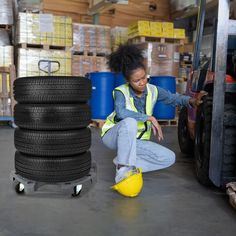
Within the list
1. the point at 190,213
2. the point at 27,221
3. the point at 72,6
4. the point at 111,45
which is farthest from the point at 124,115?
the point at 72,6

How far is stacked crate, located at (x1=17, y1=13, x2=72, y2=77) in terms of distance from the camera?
7738 mm

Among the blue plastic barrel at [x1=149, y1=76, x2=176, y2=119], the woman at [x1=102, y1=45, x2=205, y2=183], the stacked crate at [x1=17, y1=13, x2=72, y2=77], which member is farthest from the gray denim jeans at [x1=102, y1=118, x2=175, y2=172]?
the stacked crate at [x1=17, y1=13, x2=72, y2=77]

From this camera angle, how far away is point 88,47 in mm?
8445

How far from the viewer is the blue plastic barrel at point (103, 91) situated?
7367mm

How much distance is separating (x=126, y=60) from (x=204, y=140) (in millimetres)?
973

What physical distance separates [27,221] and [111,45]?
697 cm

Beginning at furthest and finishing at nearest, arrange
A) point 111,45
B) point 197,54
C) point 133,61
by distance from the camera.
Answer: point 111,45
point 197,54
point 133,61

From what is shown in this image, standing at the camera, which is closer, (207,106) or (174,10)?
(207,106)

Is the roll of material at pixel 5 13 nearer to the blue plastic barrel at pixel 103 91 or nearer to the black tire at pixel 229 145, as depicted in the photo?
the blue plastic barrel at pixel 103 91

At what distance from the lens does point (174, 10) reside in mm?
9453

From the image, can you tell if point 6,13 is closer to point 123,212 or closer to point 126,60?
point 126,60

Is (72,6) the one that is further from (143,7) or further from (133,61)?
(133,61)

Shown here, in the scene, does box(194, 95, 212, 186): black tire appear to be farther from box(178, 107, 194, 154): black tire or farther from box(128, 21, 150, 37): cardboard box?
box(128, 21, 150, 37): cardboard box

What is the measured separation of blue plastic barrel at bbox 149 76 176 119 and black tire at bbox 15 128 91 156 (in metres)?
4.76
